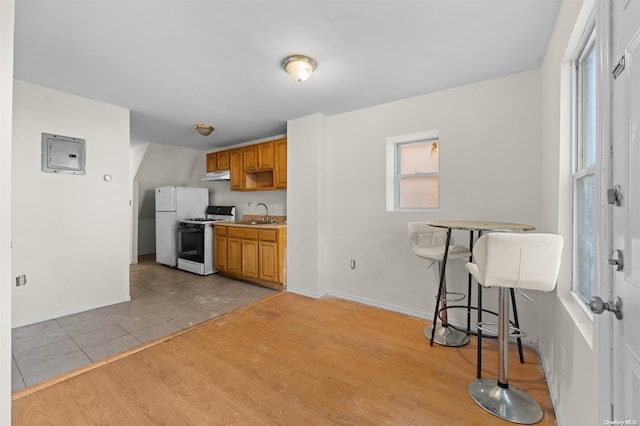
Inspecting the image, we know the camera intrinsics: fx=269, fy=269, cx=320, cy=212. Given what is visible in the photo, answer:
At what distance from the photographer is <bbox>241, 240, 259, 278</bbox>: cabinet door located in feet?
13.4

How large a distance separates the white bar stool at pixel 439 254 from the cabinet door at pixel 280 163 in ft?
7.30

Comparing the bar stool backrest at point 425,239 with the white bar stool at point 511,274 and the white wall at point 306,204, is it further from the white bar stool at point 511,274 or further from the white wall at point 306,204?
the white wall at point 306,204

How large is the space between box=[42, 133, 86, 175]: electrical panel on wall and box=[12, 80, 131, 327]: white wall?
52mm

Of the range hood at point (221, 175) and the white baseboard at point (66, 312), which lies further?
the range hood at point (221, 175)

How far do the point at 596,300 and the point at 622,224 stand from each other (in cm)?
26

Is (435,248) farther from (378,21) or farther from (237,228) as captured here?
(237,228)

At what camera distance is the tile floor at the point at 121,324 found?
2078mm

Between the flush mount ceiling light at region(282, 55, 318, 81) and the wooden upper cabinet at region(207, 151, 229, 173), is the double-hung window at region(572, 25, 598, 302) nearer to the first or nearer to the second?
the flush mount ceiling light at region(282, 55, 318, 81)

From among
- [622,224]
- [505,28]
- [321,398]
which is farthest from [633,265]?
[505,28]

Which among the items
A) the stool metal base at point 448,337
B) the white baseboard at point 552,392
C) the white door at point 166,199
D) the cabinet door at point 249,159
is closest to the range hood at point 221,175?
the cabinet door at point 249,159

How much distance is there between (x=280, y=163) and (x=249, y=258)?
61.2 inches

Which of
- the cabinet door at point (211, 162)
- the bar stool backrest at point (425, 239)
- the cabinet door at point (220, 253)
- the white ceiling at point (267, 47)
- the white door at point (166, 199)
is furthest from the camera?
the cabinet door at point (211, 162)

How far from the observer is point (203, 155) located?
5793mm

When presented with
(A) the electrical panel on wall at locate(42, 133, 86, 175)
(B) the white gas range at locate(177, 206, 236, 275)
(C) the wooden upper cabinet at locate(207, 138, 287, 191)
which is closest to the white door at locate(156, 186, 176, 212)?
(B) the white gas range at locate(177, 206, 236, 275)
